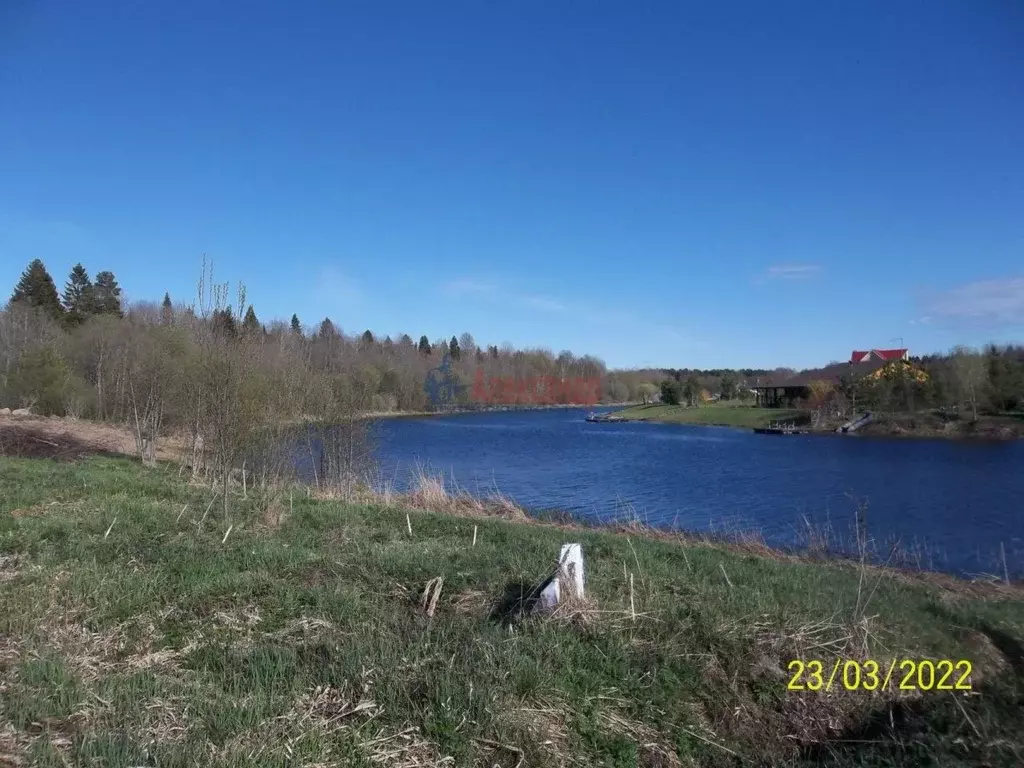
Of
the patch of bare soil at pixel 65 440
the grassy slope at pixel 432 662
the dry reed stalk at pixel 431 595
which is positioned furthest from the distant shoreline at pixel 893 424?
the dry reed stalk at pixel 431 595

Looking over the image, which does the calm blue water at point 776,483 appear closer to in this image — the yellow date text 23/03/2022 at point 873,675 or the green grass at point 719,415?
the yellow date text 23/03/2022 at point 873,675

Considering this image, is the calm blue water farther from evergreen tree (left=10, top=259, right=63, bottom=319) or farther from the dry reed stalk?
evergreen tree (left=10, top=259, right=63, bottom=319)

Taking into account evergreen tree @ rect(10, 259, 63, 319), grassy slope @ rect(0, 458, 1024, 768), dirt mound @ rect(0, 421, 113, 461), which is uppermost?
evergreen tree @ rect(10, 259, 63, 319)

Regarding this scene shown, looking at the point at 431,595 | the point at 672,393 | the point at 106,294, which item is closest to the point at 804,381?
the point at 672,393

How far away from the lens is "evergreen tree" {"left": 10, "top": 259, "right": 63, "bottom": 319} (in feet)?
173

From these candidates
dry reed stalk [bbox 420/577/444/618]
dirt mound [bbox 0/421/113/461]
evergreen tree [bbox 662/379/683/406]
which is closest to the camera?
dry reed stalk [bbox 420/577/444/618]

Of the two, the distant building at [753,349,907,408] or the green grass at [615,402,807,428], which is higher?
the distant building at [753,349,907,408]

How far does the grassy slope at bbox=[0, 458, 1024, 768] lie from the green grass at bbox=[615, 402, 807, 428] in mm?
65795

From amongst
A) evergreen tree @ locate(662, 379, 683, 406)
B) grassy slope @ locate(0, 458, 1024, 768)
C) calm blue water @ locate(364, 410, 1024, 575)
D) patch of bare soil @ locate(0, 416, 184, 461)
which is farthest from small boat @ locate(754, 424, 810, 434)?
grassy slope @ locate(0, 458, 1024, 768)

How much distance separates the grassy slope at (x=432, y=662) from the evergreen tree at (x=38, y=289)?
181 feet

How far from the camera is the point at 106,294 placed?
59.8 m

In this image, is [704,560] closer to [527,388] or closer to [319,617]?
[319,617]

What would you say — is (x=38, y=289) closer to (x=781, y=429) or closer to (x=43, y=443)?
(x=43, y=443)

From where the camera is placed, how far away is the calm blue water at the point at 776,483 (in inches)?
734
